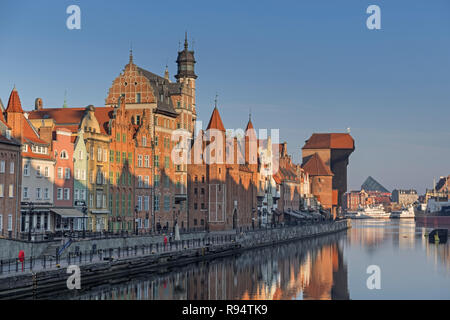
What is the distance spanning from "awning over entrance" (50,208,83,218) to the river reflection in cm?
1411

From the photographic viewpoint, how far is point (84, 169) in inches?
3337

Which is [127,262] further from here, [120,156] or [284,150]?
[284,150]

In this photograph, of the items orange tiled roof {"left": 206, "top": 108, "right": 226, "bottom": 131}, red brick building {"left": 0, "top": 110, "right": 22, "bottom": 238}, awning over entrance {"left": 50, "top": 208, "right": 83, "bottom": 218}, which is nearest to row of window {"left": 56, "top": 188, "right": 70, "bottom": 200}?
awning over entrance {"left": 50, "top": 208, "right": 83, "bottom": 218}

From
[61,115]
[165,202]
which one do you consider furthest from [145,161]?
[61,115]

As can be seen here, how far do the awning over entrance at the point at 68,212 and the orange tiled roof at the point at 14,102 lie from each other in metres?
12.6

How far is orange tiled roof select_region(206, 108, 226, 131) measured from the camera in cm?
12200

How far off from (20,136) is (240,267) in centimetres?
3049

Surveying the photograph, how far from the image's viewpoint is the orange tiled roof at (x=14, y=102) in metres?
71.9

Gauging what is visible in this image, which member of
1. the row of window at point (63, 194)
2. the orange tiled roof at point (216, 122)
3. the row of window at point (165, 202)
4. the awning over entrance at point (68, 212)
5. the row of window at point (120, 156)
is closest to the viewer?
the awning over entrance at point (68, 212)

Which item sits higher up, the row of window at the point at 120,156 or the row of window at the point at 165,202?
the row of window at the point at 120,156

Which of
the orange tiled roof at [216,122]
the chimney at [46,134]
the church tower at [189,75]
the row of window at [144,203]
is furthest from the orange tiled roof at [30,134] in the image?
the orange tiled roof at [216,122]

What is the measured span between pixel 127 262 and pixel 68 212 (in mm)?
16022

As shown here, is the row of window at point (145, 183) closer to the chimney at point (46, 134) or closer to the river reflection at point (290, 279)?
the river reflection at point (290, 279)
